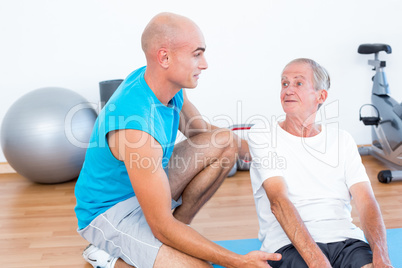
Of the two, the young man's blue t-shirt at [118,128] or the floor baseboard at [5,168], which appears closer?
the young man's blue t-shirt at [118,128]

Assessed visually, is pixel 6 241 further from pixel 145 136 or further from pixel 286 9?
pixel 286 9

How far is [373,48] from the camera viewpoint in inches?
125

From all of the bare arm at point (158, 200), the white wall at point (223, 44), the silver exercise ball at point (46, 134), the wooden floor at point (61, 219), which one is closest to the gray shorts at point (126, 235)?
the bare arm at point (158, 200)

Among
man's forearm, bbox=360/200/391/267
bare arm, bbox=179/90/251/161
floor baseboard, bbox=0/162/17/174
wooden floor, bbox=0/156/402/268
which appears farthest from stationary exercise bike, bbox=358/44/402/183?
floor baseboard, bbox=0/162/17/174

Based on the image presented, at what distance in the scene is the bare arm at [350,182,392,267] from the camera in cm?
148

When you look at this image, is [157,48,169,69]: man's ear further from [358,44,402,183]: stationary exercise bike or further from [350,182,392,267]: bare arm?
[358,44,402,183]: stationary exercise bike

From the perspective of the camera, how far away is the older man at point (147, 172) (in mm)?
1497

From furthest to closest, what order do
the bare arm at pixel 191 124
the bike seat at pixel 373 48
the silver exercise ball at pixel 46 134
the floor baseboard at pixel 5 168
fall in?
the floor baseboard at pixel 5 168 → the bike seat at pixel 373 48 → the silver exercise ball at pixel 46 134 → the bare arm at pixel 191 124

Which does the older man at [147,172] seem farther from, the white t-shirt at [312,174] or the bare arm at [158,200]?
the white t-shirt at [312,174]

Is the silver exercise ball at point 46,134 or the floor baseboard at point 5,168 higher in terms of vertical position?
the silver exercise ball at point 46,134

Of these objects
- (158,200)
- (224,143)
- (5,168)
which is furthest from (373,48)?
(5,168)

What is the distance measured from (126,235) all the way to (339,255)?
0.73 meters

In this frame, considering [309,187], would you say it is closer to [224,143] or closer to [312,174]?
[312,174]

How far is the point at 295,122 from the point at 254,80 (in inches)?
64.6
